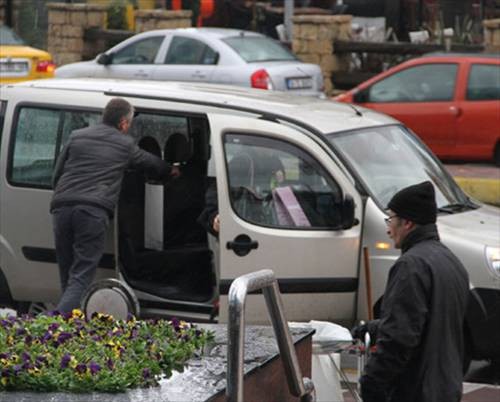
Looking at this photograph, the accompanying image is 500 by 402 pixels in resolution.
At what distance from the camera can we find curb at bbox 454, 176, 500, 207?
14.3 m

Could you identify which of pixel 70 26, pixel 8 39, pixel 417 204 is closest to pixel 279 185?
pixel 417 204

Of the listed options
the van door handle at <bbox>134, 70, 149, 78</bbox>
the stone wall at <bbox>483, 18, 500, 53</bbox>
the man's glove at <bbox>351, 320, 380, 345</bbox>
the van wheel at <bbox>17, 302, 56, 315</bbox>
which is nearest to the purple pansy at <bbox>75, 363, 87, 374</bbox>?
the man's glove at <bbox>351, 320, 380, 345</bbox>

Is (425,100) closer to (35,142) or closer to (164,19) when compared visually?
(35,142)

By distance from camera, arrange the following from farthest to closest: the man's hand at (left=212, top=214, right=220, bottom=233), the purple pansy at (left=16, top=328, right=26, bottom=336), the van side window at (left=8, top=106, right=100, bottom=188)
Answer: the van side window at (left=8, top=106, right=100, bottom=188), the man's hand at (left=212, top=214, right=220, bottom=233), the purple pansy at (left=16, top=328, right=26, bottom=336)

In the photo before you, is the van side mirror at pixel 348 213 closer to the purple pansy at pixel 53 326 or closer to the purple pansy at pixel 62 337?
the purple pansy at pixel 53 326

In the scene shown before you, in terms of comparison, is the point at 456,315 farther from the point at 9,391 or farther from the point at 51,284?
the point at 51,284

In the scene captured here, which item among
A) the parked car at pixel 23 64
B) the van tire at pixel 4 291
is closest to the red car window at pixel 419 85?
the parked car at pixel 23 64

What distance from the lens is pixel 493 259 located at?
885cm

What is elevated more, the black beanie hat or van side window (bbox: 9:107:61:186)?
the black beanie hat

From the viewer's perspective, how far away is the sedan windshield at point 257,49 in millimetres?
21500

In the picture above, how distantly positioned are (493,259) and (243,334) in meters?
4.92

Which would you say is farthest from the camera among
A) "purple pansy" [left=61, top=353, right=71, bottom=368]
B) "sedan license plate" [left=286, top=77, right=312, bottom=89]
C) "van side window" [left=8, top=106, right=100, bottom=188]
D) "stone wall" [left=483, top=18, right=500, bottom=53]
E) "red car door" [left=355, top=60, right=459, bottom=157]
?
"stone wall" [left=483, top=18, right=500, bottom=53]

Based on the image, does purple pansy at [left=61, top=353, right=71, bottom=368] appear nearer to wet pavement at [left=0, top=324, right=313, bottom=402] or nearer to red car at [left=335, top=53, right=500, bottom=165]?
wet pavement at [left=0, top=324, right=313, bottom=402]

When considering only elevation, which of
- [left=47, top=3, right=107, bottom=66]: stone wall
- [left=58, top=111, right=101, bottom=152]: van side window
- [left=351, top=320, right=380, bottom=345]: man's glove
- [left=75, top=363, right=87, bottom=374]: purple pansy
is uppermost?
[left=75, top=363, right=87, bottom=374]: purple pansy
